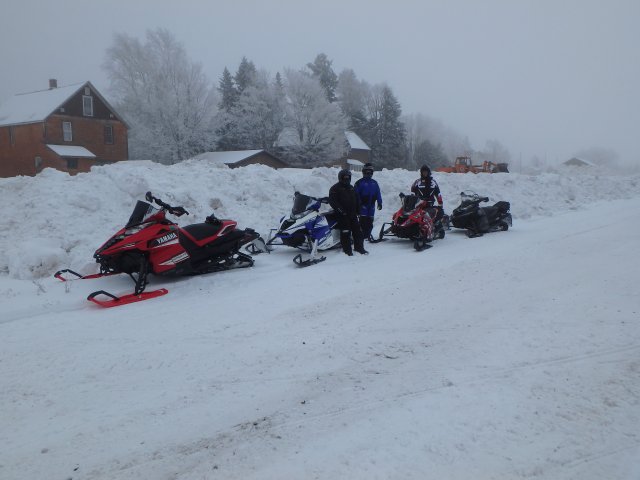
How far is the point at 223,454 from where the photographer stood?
2928mm

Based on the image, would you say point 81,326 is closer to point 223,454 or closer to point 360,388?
point 223,454

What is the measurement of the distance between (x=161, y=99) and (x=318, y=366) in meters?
42.0

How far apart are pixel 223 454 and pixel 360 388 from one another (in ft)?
3.93

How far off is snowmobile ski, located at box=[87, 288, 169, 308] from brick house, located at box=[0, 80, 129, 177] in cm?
3232

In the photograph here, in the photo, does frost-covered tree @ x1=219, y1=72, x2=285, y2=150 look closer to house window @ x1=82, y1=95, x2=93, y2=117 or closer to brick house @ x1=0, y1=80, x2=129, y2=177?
brick house @ x1=0, y1=80, x2=129, y2=177

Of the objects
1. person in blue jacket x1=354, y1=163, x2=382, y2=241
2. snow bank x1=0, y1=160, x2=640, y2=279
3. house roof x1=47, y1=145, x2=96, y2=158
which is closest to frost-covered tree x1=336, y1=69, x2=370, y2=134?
house roof x1=47, y1=145, x2=96, y2=158

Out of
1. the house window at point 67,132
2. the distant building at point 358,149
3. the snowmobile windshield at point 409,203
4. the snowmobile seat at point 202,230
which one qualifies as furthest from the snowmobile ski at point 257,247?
the distant building at point 358,149

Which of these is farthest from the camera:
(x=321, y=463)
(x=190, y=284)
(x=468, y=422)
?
(x=190, y=284)

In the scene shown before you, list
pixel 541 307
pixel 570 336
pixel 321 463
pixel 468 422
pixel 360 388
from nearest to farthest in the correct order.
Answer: pixel 321 463 < pixel 468 422 < pixel 360 388 < pixel 570 336 < pixel 541 307

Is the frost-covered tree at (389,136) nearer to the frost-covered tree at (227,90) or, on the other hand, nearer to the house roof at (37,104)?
the frost-covered tree at (227,90)

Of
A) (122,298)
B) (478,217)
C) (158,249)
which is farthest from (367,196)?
(122,298)

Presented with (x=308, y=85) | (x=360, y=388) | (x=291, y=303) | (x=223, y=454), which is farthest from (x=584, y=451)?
(x=308, y=85)

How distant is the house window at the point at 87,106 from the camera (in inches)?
1454

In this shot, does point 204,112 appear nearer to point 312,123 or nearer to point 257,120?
point 257,120
